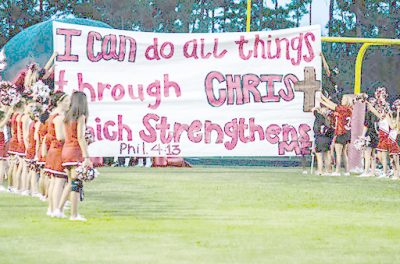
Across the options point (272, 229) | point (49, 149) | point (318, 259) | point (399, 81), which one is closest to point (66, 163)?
point (49, 149)

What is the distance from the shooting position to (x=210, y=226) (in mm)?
7559

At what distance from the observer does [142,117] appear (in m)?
15.5

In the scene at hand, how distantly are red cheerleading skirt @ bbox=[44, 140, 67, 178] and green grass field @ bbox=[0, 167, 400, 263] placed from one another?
546 millimetres

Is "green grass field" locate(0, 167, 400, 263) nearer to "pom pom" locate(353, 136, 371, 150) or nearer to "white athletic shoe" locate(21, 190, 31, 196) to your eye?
"white athletic shoe" locate(21, 190, 31, 196)

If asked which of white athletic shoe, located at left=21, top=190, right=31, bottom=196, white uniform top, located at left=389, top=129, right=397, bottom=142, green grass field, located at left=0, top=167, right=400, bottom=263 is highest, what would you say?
white uniform top, located at left=389, top=129, right=397, bottom=142

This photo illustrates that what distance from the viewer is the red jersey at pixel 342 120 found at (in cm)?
1648

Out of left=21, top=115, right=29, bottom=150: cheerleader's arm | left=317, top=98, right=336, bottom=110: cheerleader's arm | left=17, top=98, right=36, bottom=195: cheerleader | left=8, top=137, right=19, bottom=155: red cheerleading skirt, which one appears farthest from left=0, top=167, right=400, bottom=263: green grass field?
left=317, top=98, right=336, bottom=110: cheerleader's arm

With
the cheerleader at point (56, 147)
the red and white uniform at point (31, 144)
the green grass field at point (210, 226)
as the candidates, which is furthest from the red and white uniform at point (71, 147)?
the red and white uniform at point (31, 144)

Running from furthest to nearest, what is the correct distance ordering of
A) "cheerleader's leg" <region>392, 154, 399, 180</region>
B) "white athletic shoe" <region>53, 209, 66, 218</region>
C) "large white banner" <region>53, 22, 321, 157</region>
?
"cheerleader's leg" <region>392, 154, 399, 180</region> → "large white banner" <region>53, 22, 321, 157</region> → "white athletic shoe" <region>53, 209, 66, 218</region>

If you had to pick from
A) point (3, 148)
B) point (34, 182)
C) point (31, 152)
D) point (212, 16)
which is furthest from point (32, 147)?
point (212, 16)

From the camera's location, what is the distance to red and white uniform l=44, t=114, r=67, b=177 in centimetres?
825

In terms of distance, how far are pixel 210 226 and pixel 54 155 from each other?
2.15m

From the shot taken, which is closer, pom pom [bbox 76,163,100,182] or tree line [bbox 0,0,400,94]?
pom pom [bbox 76,163,100,182]

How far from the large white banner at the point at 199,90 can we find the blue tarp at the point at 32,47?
5.43 m
